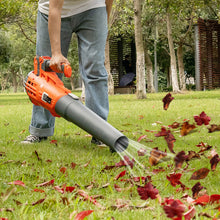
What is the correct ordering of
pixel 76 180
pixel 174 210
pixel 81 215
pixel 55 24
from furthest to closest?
pixel 55 24, pixel 76 180, pixel 81 215, pixel 174 210

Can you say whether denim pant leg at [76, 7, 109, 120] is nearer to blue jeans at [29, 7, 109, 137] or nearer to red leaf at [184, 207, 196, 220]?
blue jeans at [29, 7, 109, 137]

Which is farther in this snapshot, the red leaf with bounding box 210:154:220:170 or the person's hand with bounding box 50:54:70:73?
the person's hand with bounding box 50:54:70:73

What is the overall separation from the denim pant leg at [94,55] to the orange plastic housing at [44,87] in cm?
40

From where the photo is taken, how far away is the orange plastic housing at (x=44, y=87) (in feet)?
10.8

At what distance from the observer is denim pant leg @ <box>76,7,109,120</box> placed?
382cm

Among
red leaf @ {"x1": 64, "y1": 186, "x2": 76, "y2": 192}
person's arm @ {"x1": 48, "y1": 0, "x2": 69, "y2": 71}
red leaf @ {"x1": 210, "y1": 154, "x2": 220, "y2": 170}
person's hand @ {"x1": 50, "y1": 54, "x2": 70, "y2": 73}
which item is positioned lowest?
red leaf @ {"x1": 64, "y1": 186, "x2": 76, "y2": 192}

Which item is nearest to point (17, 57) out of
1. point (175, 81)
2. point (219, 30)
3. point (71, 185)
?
point (219, 30)

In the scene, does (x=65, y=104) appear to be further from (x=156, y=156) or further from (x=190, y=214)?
(x=190, y=214)

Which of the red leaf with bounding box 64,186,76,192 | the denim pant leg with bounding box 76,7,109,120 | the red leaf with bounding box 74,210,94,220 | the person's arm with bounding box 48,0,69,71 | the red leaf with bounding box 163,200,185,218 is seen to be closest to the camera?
the red leaf with bounding box 163,200,185,218

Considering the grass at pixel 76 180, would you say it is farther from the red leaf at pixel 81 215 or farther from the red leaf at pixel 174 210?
the red leaf at pixel 174 210

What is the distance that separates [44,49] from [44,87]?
2.49ft

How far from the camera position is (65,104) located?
315 cm

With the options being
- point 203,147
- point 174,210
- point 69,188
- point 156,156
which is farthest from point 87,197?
point 203,147

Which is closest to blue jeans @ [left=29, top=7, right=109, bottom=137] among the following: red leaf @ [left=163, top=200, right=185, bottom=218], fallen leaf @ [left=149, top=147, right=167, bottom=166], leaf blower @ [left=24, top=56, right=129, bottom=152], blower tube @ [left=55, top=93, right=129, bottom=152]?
leaf blower @ [left=24, top=56, right=129, bottom=152]
